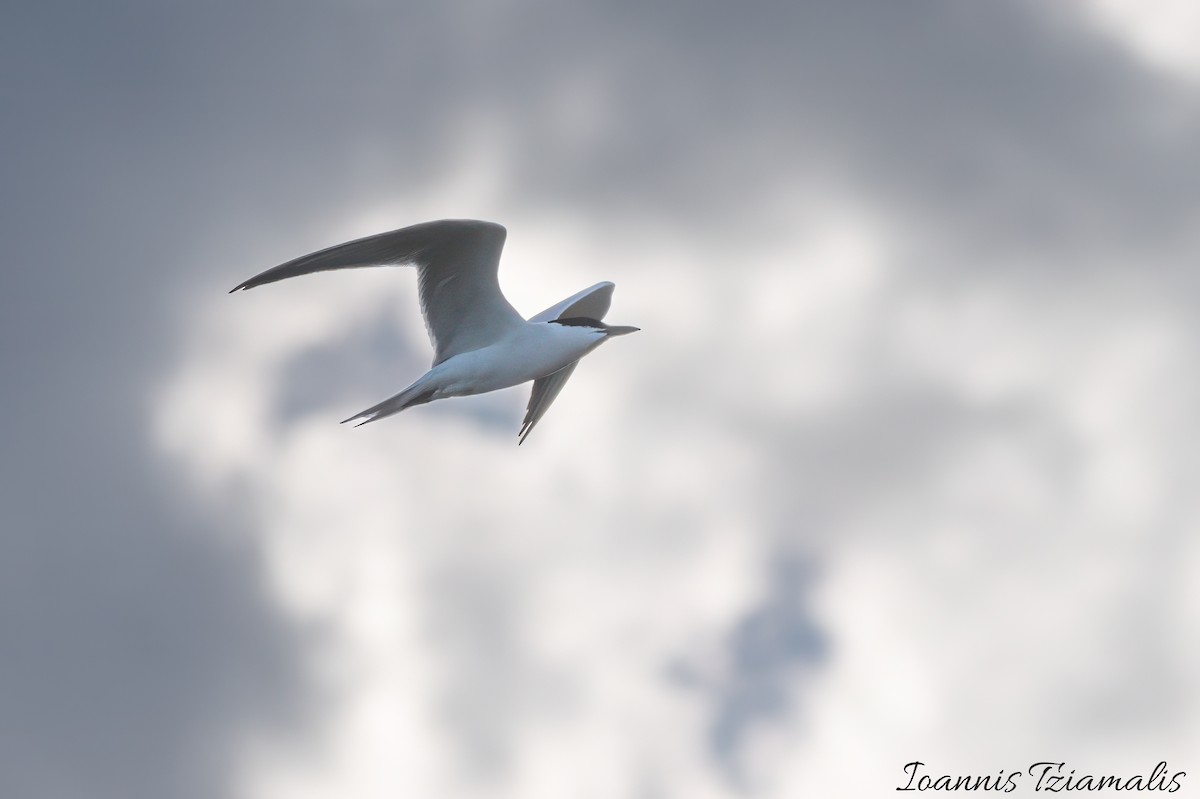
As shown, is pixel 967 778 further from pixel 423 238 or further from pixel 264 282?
pixel 264 282

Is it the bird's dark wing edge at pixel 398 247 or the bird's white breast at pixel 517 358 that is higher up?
the bird's dark wing edge at pixel 398 247

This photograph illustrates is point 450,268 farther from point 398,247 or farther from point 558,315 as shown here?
point 558,315

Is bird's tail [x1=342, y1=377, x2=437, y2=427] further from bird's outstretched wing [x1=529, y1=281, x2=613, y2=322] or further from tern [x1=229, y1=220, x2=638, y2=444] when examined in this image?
bird's outstretched wing [x1=529, y1=281, x2=613, y2=322]

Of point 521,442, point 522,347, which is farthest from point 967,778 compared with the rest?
point 522,347

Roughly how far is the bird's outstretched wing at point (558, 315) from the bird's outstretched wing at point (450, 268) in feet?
5.78

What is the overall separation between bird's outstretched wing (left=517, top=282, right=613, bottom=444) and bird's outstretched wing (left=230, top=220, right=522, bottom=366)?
1762mm

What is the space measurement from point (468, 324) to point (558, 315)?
189cm

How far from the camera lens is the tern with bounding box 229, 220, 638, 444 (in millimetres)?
12500

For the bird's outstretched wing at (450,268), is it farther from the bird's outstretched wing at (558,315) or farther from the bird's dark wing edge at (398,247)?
the bird's outstretched wing at (558,315)

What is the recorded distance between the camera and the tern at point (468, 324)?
12500 mm

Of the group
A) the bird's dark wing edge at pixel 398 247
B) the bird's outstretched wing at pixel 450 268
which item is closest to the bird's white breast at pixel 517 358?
the bird's outstretched wing at pixel 450 268

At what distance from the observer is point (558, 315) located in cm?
1513

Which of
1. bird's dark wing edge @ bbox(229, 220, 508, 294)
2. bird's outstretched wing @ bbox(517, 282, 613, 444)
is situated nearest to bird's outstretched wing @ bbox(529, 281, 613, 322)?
bird's outstretched wing @ bbox(517, 282, 613, 444)

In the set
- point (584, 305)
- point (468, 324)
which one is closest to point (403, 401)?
point (468, 324)
